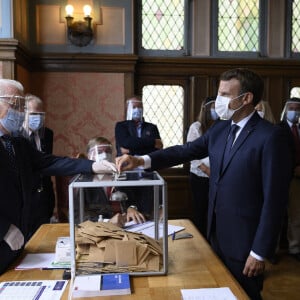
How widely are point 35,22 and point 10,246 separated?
3465mm

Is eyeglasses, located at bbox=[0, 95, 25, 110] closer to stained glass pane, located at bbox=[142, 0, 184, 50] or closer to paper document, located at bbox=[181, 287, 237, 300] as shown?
paper document, located at bbox=[181, 287, 237, 300]

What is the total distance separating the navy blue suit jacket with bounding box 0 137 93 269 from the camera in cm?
164

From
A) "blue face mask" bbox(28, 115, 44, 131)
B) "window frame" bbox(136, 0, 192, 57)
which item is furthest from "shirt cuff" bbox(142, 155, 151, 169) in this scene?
"window frame" bbox(136, 0, 192, 57)

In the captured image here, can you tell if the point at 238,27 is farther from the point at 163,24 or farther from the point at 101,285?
the point at 101,285

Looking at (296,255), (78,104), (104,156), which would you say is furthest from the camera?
(78,104)

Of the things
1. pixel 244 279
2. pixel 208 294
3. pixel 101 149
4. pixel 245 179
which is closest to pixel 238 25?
pixel 101 149

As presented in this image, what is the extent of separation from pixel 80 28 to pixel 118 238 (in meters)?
3.40

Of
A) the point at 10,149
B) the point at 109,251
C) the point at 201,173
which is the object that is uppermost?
the point at 10,149

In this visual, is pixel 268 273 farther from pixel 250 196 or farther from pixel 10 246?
pixel 10 246

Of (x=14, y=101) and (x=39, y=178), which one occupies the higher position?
(x=14, y=101)

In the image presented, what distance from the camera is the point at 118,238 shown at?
59.3 inches

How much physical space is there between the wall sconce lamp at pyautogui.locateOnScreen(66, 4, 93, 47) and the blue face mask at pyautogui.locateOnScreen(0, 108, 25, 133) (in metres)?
2.81

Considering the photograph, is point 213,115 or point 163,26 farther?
point 163,26

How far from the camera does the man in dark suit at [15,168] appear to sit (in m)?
1.61
